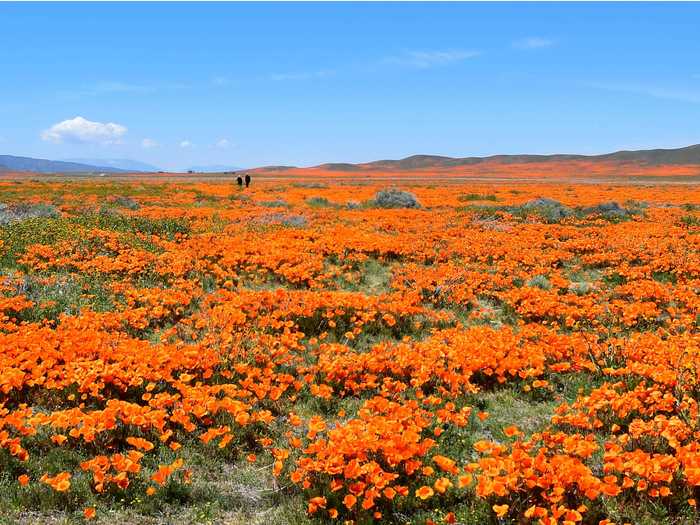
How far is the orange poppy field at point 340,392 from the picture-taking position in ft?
14.6

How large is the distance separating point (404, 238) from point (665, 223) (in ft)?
43.2

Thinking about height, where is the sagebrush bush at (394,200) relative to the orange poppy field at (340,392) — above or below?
above

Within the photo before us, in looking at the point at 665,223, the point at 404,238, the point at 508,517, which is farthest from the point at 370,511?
the point at 665,223

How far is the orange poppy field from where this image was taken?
444cm

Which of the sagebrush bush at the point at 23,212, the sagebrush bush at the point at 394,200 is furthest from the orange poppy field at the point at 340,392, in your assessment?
the sagebrush bush at the point at 394,200

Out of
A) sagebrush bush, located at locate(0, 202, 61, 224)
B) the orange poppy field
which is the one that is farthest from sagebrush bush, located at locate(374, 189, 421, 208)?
sagebrush bush, located at locate(0, 202, 61, 224)

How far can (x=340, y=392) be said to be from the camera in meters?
6.82

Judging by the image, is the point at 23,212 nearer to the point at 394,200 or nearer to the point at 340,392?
the point at 394,200

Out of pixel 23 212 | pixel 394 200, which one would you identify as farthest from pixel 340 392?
pixel 394 200

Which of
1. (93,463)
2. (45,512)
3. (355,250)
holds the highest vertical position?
(355,250)

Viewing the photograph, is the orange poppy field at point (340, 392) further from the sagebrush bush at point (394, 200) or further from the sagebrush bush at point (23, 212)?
the sagebrush bush at point (394, 200)

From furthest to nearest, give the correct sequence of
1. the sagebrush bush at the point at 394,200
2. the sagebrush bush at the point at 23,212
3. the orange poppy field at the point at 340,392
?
the sagebrush bush at the point at 394,200, the sagebrush bush at the point at 23,212, the orange poppy field at the point at 340,392

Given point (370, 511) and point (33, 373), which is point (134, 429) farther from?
point (370, 511)

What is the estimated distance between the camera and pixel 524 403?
6840mm
